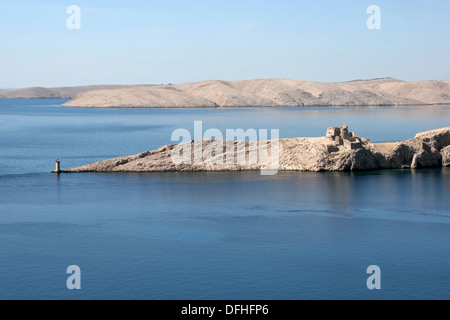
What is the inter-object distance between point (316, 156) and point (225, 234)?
59.4 feet

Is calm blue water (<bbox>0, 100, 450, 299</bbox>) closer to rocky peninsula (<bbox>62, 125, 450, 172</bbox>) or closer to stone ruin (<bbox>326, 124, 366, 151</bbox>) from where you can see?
rocky peninsula (<bbox>62, 125, 450, 172</bbox>)

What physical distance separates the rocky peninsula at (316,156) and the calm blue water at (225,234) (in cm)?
126

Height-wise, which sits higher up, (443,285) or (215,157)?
(215,157)

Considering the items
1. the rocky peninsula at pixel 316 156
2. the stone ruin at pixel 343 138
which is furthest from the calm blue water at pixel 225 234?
the stone ruin at pixel 343 138

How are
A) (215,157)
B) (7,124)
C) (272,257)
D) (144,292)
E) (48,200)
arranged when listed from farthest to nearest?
(7,124)
(215,157)
(48,200)
(272,257)
(144,292)

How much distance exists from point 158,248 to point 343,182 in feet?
61.1

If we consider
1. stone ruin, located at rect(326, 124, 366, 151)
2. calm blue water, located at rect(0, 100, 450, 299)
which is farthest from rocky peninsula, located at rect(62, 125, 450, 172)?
calm blue water, located at rect(0, 100, 450, 299)

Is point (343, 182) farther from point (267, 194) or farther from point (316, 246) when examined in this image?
point (316, 246)

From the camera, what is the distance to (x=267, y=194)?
4119cm

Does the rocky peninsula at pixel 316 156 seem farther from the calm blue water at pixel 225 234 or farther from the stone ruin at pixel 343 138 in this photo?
the calm blue water at pixel 225 234

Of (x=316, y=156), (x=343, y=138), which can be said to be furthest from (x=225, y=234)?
(x=343, y=138)

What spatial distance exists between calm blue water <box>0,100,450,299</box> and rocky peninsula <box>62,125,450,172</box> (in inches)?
49.5

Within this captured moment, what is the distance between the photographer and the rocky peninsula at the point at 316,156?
48.6 metres
